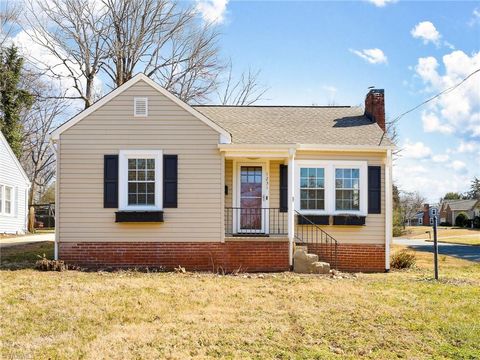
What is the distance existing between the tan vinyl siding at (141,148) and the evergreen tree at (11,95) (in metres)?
17.5

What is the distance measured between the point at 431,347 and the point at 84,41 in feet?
85.4

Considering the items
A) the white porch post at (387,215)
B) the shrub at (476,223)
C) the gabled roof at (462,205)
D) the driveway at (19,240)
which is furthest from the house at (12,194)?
the gabled roof at (462,205)

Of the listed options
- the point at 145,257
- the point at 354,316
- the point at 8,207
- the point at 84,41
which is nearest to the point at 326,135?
the point at 145,257

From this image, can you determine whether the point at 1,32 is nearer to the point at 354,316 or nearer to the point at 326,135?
the point at 326,135

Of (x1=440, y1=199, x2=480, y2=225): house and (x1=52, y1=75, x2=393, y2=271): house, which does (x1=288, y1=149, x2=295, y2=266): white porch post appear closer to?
(x1=52, y1=75, x2=393, y2=271): house

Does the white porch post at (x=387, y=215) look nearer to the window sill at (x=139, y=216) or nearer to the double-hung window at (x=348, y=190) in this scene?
the double-hung window at (x=348, y=190)

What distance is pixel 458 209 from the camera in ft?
216

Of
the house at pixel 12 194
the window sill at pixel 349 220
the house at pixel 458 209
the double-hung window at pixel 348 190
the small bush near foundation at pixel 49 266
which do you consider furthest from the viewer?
the house at pixel 458 209

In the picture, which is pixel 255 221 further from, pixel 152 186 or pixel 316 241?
pixel 152 186

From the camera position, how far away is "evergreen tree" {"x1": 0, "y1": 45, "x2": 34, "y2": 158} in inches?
1090

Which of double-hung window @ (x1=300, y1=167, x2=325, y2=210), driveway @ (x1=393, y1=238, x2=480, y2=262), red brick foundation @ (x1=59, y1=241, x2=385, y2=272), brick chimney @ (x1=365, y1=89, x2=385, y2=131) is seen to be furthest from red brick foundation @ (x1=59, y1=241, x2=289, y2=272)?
driveway @ (x1=393, y1=238, x2=480, y2=262)

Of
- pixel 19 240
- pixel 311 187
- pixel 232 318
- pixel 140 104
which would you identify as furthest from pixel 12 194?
pixel 232 318

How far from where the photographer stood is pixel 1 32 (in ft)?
98.5

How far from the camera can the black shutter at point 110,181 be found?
40.5 ft
